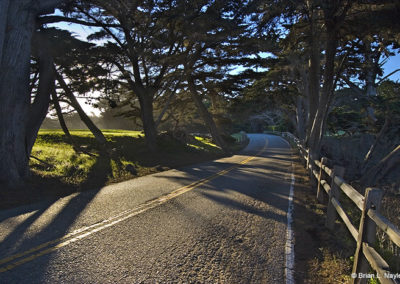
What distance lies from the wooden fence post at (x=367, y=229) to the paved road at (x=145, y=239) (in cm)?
Answer: 99

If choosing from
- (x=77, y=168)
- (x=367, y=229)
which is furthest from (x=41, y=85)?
(x=367, y=229)

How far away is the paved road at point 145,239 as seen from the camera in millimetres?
3484

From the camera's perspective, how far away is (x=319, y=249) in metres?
4.51

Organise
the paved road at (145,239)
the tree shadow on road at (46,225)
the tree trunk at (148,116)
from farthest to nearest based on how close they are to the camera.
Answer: the tree trunk at (148,116) → the tree shadow on road at (46,225) → the paved road at (145,239)

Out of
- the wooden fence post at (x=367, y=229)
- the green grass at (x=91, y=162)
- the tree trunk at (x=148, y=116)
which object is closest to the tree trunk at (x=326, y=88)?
the green grass at (x=91, y=162)

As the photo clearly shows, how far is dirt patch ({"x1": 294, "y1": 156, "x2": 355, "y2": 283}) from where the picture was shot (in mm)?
3691

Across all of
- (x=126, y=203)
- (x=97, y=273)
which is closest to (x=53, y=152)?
(x=126, y=203)

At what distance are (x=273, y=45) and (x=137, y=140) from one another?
47.8ft

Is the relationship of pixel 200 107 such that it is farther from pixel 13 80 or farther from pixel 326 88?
pixel 13 80

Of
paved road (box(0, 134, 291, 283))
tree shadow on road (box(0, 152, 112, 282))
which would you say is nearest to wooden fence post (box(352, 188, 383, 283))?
paved road (box(0, 134, 291, 283))

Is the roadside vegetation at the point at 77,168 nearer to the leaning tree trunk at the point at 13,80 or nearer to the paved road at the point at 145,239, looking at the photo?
the leaning tree trunk at the point at 13,80

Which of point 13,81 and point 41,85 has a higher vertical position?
point 41,85

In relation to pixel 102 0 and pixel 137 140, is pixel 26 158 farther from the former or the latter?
pixel 137 140

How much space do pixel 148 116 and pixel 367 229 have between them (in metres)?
16.1
